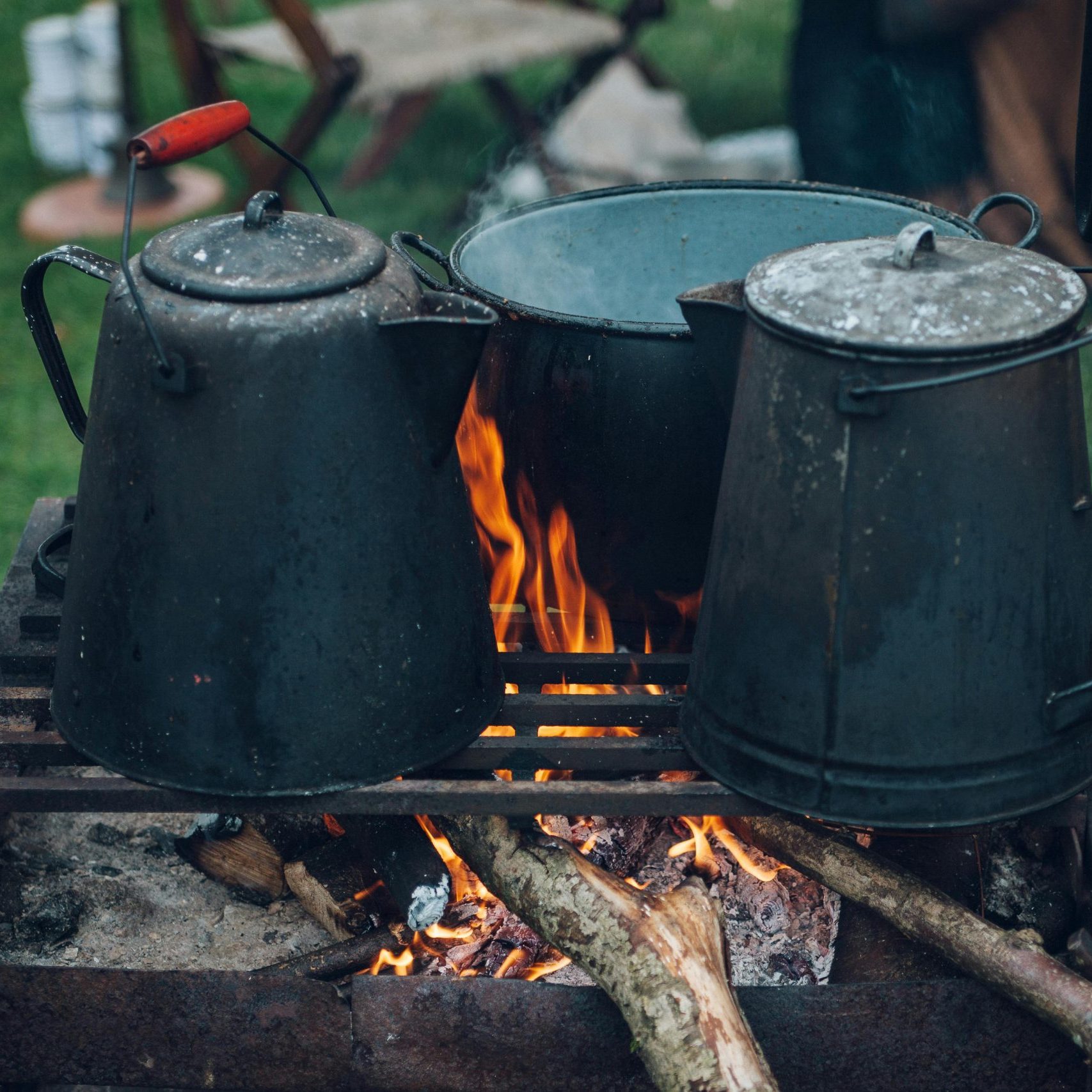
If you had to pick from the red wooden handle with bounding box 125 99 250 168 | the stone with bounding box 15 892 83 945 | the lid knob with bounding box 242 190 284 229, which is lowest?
the stone with bounding box 15 892 83 945

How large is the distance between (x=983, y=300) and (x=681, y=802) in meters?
0.66

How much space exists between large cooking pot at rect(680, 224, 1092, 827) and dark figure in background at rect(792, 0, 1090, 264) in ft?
9.78

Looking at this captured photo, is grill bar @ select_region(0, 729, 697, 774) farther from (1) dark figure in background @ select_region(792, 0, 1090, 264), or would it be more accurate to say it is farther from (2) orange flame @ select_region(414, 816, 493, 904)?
(1) dark figure in background @ select_region(792, 0, 1090, 264)

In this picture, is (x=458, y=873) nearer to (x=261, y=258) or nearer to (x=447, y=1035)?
(x=447, y=1035)

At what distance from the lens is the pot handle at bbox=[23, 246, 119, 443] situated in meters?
1.61

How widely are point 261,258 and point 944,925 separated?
110 centimetres

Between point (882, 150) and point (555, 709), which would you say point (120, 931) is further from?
point (882, 150)

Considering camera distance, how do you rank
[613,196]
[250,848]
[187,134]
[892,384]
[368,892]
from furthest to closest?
1. [613,196]
2. [250,848]
3. [368,892]
4. [187,134]
5. [892,384]

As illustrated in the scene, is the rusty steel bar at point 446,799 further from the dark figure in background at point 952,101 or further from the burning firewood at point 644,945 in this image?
the dark figure in background at point 952,101

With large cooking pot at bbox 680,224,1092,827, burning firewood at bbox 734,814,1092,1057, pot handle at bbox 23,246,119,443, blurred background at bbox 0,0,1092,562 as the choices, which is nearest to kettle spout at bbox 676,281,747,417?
large cooking pot at bbox 680,224,1092,827

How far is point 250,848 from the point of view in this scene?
6.44 feet

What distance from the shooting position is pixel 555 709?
5.78 ft

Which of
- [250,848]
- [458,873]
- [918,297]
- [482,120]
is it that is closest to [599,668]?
[458,873]

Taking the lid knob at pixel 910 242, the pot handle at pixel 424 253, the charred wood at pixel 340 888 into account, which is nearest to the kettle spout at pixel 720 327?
the lid knob at pixel 910 242
